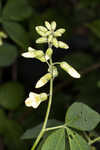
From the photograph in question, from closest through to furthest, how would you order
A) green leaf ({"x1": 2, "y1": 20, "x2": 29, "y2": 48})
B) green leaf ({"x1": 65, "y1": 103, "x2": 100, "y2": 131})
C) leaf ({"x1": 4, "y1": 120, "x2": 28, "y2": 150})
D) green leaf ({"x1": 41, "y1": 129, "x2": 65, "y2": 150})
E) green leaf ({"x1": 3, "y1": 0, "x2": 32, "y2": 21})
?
green leaf ({"x1": 41, "y1": 129, "x2": 65, "y2": 150}) → green leaf ({"x1": 65, "y1": 103, "x2": 100, "y2": 131}) → green leaf ({"x1": 2, "y1": 20, "x2": 29, "y2": 48}) → green leaf ({"x1": 3, "y1": 0, "x2": 32, "y2": 21}) → leaf ({"x1": 4, "y1": 120, "x2": 28, "y2": 150})

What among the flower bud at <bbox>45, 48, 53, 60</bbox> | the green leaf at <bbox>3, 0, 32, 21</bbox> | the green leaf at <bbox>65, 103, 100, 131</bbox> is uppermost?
the green leaf at <bbox>3, 0, 32, 21</bbox>

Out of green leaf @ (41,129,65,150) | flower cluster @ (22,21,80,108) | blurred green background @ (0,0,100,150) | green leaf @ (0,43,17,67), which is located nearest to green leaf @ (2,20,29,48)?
blurred green background @ (0,0,100,150)

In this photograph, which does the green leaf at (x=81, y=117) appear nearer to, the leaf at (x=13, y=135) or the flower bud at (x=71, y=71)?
the flower bud at (x=71, y=71)

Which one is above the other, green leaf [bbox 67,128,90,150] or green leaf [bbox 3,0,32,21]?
green leaf [bbox 3,0,32,21]

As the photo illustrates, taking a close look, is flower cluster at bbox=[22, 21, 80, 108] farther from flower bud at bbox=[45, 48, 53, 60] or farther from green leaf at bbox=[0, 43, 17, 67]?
green leaf at bbox=[0, 43, 17, 67]

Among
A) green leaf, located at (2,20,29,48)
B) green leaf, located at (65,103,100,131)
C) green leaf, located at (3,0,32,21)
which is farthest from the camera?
green leaf, located at (3,0,32,21)

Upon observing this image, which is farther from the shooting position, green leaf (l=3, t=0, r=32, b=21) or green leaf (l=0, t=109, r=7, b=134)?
green leaf (l=0, t=109, r=7, b=134)

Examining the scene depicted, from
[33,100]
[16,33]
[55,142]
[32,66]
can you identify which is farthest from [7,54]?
[55,142]

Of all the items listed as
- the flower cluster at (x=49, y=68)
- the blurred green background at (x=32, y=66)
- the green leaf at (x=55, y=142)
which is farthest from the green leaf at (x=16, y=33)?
the green leaf at (x=55, y=142)


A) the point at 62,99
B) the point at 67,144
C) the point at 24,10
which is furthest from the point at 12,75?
the point at 67,144
